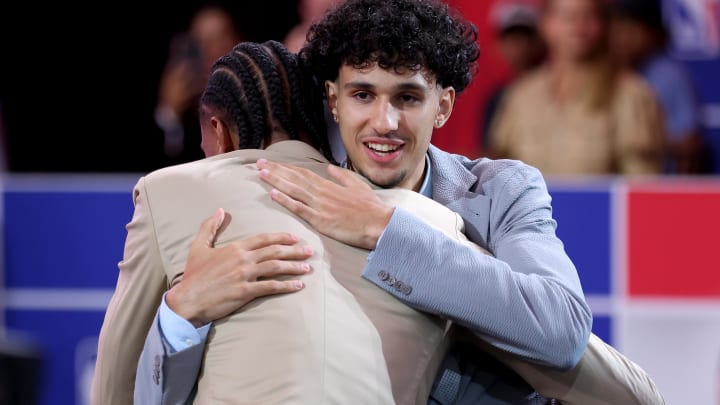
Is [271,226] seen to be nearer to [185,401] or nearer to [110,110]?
[185,401]

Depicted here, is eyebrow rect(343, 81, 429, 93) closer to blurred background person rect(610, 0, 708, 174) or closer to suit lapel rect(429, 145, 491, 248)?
suit lapel rect(429, 145, 491, 248)

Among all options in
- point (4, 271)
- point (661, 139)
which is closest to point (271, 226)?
point (4, 271)

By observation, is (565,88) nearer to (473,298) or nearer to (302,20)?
(302,20)

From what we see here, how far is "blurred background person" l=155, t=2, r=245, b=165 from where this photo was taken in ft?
16.8

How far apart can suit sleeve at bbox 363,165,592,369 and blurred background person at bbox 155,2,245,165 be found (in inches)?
132

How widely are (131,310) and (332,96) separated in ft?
1.89

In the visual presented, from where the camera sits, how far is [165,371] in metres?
1.84

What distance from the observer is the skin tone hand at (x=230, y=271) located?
179cm

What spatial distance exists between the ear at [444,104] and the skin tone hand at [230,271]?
0.56 m

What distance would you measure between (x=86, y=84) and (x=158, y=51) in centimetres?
40

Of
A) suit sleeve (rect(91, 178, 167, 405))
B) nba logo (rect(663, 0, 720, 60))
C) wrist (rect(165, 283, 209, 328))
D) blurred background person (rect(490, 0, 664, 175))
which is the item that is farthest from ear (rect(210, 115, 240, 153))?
nba logo (rect(663, 0, 720, 60))

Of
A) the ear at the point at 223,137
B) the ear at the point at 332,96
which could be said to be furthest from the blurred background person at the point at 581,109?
the ear at the point at 223,137

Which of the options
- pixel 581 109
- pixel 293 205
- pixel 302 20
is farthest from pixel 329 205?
pixel 302 20

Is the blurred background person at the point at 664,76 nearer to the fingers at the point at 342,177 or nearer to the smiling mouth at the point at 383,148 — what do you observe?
the smiling mouth at the point at 383,148
